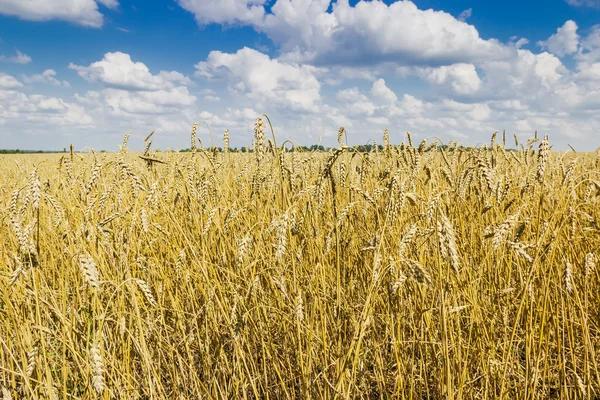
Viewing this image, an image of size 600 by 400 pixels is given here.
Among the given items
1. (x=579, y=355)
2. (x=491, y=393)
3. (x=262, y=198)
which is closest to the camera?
(x=491, y=393)

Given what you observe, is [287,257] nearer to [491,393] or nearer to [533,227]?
[491,393]

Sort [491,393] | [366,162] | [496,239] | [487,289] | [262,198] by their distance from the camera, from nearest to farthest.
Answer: [496,239], [491,393], [487,289], [366,162], [262,198]

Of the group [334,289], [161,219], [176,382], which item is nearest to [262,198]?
[161,219]

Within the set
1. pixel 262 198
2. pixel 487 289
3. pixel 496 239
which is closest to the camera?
pixel 496 239

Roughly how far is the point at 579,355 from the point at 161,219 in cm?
292

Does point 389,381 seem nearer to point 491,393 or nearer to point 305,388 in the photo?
point 491,393

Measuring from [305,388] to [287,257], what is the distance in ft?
2.75

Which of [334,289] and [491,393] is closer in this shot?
[491,393]

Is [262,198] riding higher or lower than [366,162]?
lower

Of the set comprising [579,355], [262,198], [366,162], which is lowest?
[579,355]

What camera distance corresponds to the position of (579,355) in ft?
6.39

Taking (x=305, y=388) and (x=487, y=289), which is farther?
(x=487, y=289)

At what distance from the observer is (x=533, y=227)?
272 cm

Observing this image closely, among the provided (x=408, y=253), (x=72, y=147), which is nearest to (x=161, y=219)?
(x=72, y=147)
